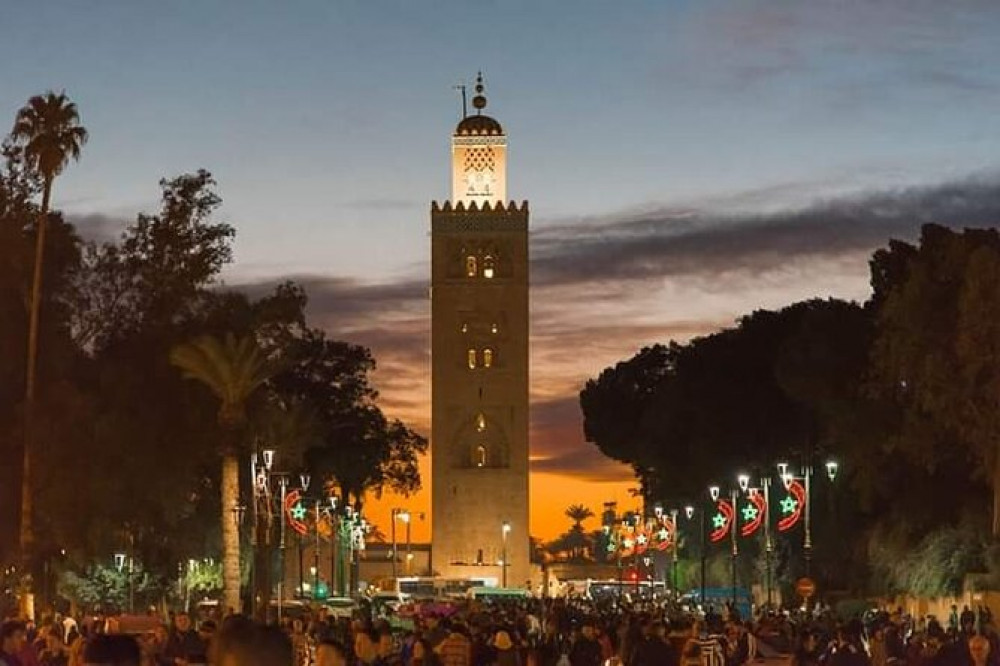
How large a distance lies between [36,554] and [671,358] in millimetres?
68270

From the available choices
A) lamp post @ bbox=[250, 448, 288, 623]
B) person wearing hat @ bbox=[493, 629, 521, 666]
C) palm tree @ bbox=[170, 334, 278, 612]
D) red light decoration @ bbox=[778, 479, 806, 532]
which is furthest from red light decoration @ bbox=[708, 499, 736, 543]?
person wearing hat @ bbox=[493, 629, 521, 666]

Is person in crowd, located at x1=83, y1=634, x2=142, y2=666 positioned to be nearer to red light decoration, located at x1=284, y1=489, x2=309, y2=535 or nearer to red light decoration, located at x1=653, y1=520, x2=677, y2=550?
red light decoration, located at x1=284, y1=489, x2=309, y2=535

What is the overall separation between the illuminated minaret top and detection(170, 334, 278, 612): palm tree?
70.0 m

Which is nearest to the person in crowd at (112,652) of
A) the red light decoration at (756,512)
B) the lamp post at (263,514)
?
the lamp post at (263,514)

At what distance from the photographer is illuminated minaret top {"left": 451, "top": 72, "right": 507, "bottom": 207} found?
407ft

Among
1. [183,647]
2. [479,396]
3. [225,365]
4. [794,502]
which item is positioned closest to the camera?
[183,647]

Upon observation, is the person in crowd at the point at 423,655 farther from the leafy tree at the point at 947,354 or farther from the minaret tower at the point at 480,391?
the minaret tower at the point at 480,391

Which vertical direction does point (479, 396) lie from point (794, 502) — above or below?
above

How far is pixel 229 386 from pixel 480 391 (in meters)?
67.0

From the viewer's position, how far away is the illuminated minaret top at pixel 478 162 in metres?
124

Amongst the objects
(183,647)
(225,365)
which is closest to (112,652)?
(183,647)

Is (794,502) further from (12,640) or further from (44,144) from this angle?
(12,640)

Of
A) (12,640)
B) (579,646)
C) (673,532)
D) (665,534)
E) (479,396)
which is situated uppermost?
(479,396)

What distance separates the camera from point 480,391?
119 metres
